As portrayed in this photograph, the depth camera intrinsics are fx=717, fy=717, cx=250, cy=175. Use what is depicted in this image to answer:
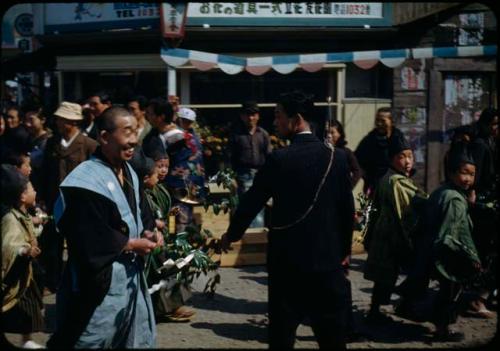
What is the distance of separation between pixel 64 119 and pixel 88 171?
3312 millimetres

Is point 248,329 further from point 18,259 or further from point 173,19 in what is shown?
point 173,19

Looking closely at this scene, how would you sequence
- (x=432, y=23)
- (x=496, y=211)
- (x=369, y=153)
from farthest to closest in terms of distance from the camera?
(x=432, y=23) → (x=369, y=153) → (x=496, y=211)

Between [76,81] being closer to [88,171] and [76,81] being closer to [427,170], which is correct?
[427,170]

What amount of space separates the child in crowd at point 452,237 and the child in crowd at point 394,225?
303 millimetres

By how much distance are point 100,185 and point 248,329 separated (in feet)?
9.55

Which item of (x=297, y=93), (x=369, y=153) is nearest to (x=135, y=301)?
(x=297, y=93)

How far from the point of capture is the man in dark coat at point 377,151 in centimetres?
836

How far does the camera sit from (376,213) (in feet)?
21.5

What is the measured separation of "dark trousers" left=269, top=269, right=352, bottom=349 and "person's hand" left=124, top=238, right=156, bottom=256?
839 millimetres

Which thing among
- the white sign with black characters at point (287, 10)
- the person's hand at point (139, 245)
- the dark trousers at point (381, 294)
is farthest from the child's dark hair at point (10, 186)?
the white sign with black characters at point (287, 10)

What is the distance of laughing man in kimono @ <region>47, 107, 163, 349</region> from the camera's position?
3900 millimetres

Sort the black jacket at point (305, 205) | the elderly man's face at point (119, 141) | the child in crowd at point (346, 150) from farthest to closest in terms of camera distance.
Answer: the child in crowd at point (346, 150), the black jacket at point (305, 205), the elderly man's face at point (119, 141)

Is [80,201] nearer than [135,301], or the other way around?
[80,201]

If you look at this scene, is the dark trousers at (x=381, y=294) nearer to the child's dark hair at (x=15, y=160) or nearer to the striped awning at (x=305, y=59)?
the child's dark hair at (x=15, y=160)
